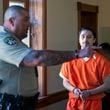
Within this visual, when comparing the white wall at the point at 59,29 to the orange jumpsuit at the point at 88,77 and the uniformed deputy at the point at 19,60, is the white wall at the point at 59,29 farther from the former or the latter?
the uniformed deputy at the point at 19,60

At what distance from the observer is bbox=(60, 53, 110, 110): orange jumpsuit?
295 cm

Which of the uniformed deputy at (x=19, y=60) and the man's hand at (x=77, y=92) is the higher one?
the uniformed deputy at (x=19, y=60)

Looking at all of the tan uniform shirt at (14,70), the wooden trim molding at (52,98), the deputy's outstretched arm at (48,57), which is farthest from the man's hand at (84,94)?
the deputy's outstretched arm at (48,57)

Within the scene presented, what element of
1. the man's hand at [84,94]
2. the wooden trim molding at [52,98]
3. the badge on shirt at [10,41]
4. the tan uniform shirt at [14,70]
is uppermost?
the badge on shirt at [10,41]

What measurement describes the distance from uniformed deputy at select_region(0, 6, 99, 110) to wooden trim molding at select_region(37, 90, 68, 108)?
4.88 feet

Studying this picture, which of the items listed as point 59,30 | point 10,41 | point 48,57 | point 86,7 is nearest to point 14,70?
point 10,41

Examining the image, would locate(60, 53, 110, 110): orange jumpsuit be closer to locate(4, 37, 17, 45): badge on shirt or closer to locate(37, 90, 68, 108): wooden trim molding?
locate(37, 90, 68, 108): wooden trim molding

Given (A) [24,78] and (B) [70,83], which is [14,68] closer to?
(A) [24,78]

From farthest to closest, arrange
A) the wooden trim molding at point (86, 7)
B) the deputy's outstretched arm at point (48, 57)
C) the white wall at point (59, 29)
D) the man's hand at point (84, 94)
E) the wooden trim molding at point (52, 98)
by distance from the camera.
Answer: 1. the wooden trim molding at point (86, 7)
2. the white wall at point (59, 29)
3. the wooden trim molding at point (52, 98)
4. the man's hand at point (84, 94)
5. the deputy's outstretched arm at point (48, 57)

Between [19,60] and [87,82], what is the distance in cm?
130

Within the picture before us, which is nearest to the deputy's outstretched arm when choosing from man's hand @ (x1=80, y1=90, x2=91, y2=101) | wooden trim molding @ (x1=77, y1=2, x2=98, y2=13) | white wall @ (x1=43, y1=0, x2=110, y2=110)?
man's hand @ (x1=80, y1=90, x2=91, y2=101)

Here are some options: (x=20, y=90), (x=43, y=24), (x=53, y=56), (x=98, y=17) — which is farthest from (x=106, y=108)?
(x=53, y=56)

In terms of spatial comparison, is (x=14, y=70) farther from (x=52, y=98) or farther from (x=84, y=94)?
(x=52, y=98)

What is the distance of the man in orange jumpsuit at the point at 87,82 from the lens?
9.61ft
